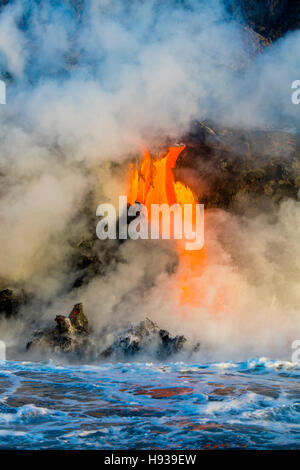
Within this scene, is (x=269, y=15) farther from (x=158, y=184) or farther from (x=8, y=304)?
(x=8, y=304)

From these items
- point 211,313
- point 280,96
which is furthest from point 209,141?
point 211,313

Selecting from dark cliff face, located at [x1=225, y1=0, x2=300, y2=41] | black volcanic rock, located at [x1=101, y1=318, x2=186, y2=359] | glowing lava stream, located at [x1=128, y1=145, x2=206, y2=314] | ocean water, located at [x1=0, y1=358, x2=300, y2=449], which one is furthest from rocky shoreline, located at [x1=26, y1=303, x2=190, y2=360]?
dark cliff face, located at [x1=225, y1=0, x2=300, y2=41]

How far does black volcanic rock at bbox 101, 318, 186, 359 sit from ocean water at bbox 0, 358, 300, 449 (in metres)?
1.13

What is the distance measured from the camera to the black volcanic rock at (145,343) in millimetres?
13149

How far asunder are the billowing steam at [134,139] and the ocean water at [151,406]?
477cm

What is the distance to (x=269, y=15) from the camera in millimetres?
18141

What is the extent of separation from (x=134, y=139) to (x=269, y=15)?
702cm

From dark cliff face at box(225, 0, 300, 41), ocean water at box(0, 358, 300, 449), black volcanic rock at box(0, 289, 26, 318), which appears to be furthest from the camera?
dark cliff face at box(225, 0, 300, 41)

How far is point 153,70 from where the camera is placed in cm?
1680

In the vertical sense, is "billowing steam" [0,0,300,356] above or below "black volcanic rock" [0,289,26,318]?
above

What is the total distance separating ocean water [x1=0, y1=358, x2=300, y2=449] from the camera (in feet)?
19.4

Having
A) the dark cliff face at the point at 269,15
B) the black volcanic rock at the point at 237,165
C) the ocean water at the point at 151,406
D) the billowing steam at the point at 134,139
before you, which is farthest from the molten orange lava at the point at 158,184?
the ocean water at the point at 151,406

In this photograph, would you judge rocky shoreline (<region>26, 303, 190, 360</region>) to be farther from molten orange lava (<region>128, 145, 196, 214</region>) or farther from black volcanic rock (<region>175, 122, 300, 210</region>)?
black volcanic rock (<region>175, 122, 300, 210</region>)

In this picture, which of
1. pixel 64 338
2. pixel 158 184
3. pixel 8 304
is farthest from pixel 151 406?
pixel 158 184
